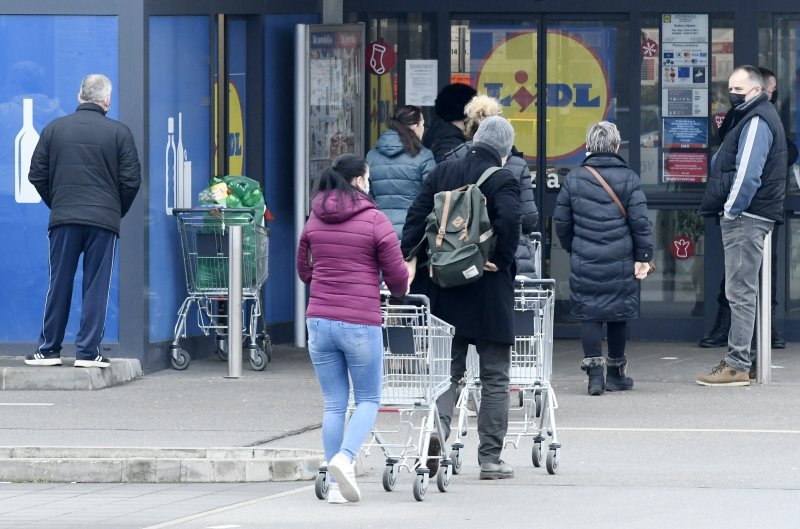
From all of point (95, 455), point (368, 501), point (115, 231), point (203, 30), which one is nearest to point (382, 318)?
point (368, 501)

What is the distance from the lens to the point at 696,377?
520 inches

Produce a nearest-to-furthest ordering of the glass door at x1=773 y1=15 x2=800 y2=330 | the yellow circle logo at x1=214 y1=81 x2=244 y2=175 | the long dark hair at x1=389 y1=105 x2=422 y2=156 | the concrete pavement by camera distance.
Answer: the concrete pavement < the long dark hair at x1=389 y1=105 x2=422 y2=156 < the yellow circle logo at x1=214 y1=81 x2=244 y2=175 < the glass door at x1=773 y1=15 x2=800 y2=330

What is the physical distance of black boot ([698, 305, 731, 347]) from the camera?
595 inches

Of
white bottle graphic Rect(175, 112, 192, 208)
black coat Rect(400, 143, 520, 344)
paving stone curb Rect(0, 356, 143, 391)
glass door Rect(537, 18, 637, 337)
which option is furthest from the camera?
glass door Rect(537, 18, 637, 337)

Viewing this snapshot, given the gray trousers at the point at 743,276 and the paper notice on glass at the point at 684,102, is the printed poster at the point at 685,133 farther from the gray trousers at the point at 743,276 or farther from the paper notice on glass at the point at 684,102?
the gray trousers at the point at 743,276

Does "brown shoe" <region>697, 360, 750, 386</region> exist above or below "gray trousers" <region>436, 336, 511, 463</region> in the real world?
below

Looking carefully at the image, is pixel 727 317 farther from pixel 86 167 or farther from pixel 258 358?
pixel 86 167

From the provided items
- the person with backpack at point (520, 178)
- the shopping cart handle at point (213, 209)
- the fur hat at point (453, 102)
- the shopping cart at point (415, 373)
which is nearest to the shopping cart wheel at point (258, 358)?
the shopping cart handle at point (213, 209)

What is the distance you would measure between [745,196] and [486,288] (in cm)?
403

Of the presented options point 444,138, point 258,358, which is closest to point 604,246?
point 444,138

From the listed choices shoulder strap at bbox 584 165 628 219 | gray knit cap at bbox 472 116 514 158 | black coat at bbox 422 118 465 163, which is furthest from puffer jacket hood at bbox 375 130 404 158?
gray knit cap at bbox 472 116 514 158

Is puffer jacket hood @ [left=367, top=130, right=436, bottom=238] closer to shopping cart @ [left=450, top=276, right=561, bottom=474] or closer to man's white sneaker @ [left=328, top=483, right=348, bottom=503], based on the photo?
shopping cart @ [left=450, top=276, right=561, bottom=474]

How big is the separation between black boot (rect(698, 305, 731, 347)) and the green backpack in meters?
6.66

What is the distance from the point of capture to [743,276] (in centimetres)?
1266
